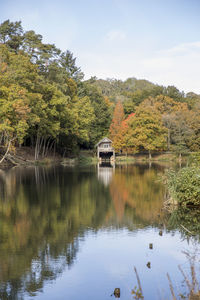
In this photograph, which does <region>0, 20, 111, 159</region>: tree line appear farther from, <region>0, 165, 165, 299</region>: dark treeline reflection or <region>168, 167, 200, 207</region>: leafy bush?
<region>168, 167, 200, 207</region>: leafy bush

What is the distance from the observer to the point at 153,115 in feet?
196

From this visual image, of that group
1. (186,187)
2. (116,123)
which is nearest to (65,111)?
(116,123)

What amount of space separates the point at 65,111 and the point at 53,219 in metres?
37.1

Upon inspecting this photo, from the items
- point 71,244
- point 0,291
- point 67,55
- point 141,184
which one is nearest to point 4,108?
point 141,184

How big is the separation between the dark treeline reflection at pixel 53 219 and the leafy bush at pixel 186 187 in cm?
105

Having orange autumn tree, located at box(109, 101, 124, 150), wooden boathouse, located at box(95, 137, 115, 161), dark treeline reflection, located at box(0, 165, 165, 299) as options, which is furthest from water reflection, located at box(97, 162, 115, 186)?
orange autumn tree, located at box(109, 101, 124, 150)

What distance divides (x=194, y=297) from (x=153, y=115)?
54.6 metres

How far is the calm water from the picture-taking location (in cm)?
783

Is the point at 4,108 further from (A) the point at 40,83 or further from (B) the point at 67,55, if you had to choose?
(B) the point at 67,55

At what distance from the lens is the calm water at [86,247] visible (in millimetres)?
7832

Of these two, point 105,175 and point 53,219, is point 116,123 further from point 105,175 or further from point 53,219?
point 53,219

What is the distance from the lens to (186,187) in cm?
1473

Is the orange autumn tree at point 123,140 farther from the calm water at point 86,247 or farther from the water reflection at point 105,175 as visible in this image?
the calm water at point 86,247

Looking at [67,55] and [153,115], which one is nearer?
[153,115]
